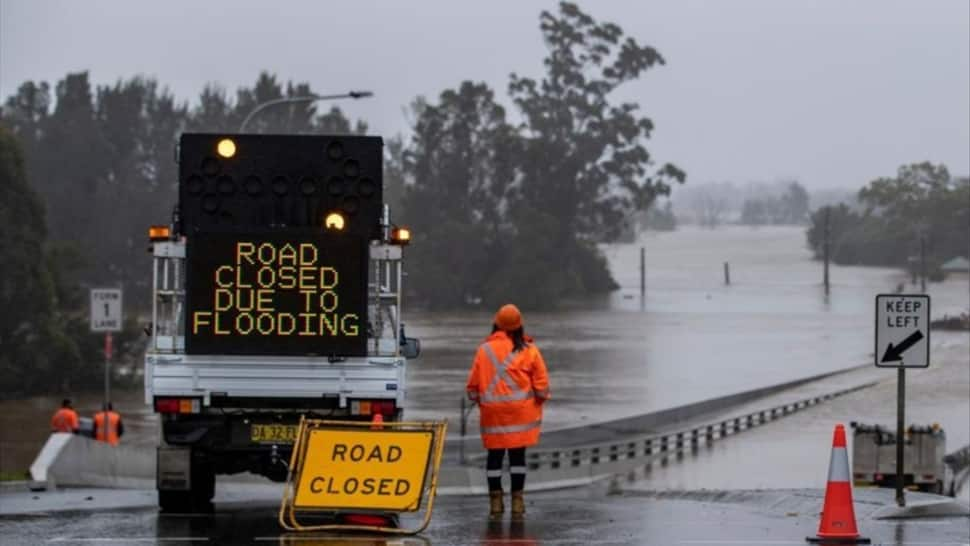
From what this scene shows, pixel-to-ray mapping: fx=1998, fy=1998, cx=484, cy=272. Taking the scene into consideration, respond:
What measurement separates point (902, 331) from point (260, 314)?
577 centimetres

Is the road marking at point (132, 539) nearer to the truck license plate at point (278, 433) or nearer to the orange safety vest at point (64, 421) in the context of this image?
the truck license plate at point (278, 433)

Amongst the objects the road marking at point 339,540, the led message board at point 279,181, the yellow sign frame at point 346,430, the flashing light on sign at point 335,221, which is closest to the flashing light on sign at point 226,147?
the led message board at point 279,181

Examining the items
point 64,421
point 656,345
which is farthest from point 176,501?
point 656,345

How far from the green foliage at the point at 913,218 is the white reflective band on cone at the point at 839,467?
96.6m

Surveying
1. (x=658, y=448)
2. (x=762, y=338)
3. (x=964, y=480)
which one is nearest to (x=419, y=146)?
(x=762, y=338)

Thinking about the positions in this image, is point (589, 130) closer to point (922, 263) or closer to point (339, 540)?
point (922, 263)

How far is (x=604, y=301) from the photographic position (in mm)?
134500

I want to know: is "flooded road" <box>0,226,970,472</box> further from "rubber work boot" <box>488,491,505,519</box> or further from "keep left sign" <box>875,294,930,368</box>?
"rubber work boot" <box>488,491,505,519</box>

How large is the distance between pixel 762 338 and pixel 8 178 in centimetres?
4584

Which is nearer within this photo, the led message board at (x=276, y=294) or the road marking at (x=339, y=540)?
the road marking at (x=339, y=540)

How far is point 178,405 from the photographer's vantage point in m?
16.8

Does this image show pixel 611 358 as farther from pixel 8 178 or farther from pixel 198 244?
pixel 198 244

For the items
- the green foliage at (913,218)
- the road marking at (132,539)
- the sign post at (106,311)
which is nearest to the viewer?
the road marking at (132,539)

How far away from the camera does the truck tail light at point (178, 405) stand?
16.8 metres
